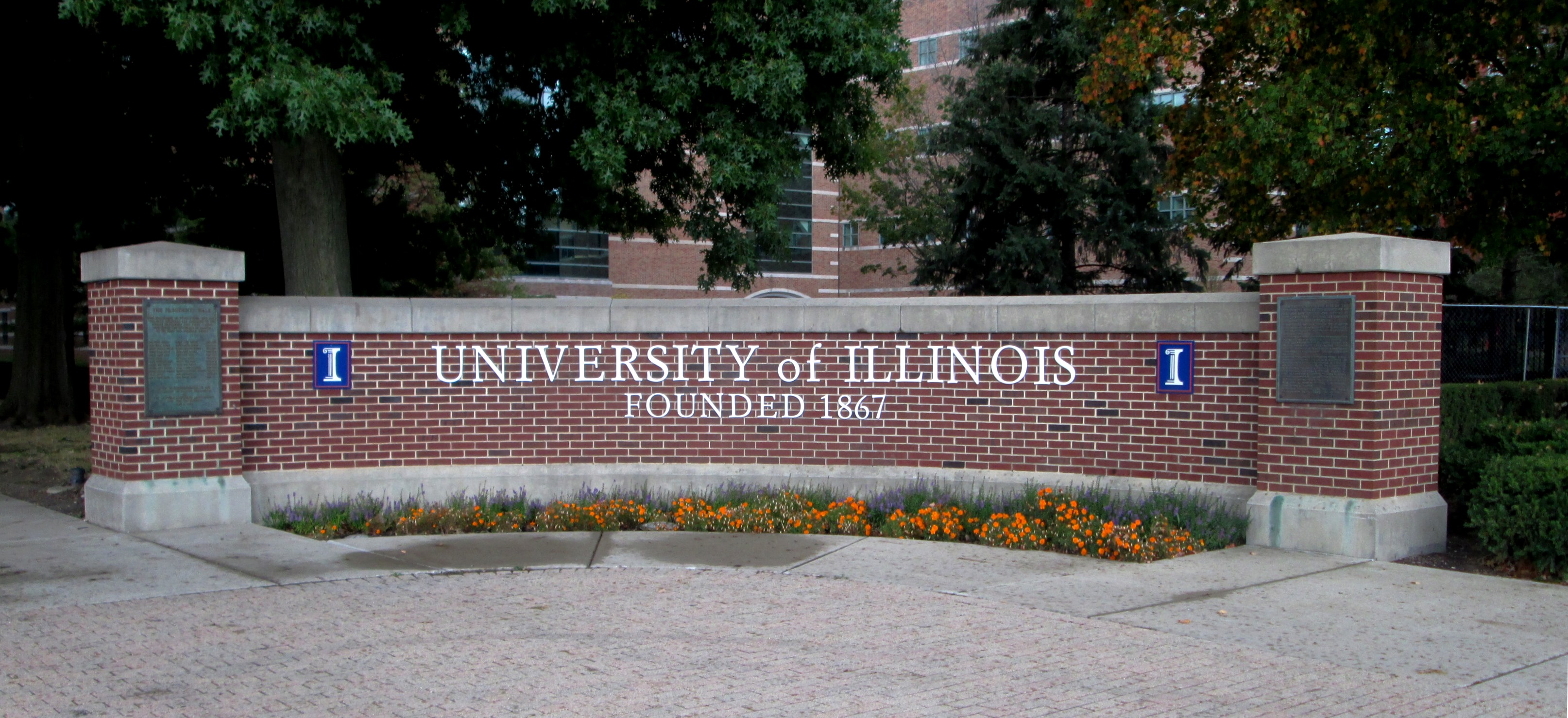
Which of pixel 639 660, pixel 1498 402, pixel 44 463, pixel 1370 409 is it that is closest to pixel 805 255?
pixel 1498 402

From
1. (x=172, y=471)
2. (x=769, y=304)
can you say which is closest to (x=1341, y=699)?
(x=769, y=304)

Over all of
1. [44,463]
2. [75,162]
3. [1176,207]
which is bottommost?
[44,463]

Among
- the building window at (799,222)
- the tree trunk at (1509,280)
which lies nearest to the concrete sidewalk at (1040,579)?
the tree trunk at (1509,280)

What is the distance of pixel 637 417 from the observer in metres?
10.4

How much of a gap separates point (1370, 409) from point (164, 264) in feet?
29.2

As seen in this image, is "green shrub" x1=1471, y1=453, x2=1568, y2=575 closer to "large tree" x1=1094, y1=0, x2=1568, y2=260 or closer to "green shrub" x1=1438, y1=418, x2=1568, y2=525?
"green shrub" x1=1438, y1=418, x2=1568, y2=525

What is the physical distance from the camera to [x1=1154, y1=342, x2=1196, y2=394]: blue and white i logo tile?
9.27m

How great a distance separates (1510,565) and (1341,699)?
371 centimetres

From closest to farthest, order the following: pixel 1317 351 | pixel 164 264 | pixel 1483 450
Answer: pixel 1317 351 → pixel 164 264 → pixel 1483 450

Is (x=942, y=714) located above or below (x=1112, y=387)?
below

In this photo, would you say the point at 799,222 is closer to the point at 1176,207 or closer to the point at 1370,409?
the point at 1176,207

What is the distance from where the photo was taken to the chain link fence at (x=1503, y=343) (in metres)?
14.6

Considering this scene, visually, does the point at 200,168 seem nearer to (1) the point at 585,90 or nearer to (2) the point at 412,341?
(1) the point at 585,90

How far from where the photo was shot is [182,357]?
9344 millimetres
